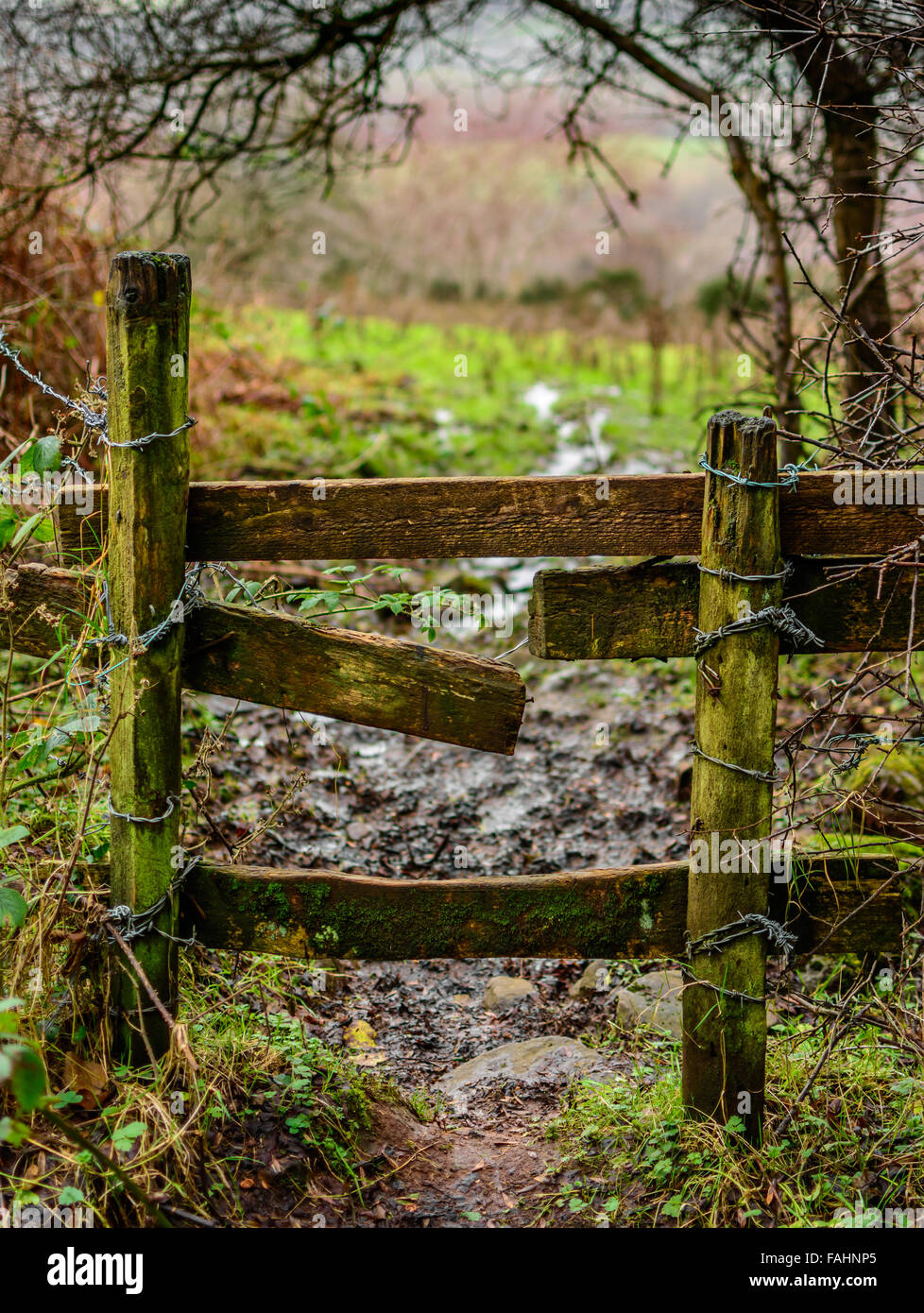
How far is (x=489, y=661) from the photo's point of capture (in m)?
2.75

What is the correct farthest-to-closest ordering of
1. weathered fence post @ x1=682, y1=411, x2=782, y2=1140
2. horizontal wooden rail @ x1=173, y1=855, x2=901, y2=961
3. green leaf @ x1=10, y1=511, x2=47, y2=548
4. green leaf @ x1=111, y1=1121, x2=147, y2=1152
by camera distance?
green leaf @ x1=10, y1=511, x2=47, y2=548, horizontal wooden rail @ x1=173, y1=855, x2=901, y2=961, weathered fence post @ x1=682, y1=411, x2=782, y2=1140, green leaf @ x1=111, y1=1121, x2=147, y2=1152

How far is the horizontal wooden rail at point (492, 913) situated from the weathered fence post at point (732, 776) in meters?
0.15

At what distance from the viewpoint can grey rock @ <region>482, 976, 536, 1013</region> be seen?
4243 mm

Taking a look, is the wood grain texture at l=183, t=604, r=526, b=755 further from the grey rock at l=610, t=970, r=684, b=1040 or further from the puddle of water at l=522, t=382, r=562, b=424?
the puddle of water at l=522, t=382, r=562, b=424

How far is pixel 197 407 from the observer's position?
898cm

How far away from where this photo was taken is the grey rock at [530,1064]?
143 inches

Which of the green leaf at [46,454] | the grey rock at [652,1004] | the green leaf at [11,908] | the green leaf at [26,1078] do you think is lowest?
the grey rock at [652,1004]

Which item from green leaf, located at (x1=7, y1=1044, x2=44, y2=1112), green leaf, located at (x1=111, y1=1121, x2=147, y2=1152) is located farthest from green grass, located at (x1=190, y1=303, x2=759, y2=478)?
green leaf, located at (x1=7, y1=1044, x2=44, y2=1112)

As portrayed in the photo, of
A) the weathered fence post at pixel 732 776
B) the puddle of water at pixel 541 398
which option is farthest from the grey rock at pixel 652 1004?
the puddle of water at pixel 541 398

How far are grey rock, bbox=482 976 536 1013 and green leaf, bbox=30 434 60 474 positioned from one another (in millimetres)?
2710

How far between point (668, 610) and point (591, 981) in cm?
209

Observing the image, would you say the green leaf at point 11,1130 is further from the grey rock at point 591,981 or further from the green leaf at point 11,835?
the grey rock at point 591,981

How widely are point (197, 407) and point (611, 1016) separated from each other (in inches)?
265

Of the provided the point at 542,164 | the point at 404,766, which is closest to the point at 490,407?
the point at 404,766
